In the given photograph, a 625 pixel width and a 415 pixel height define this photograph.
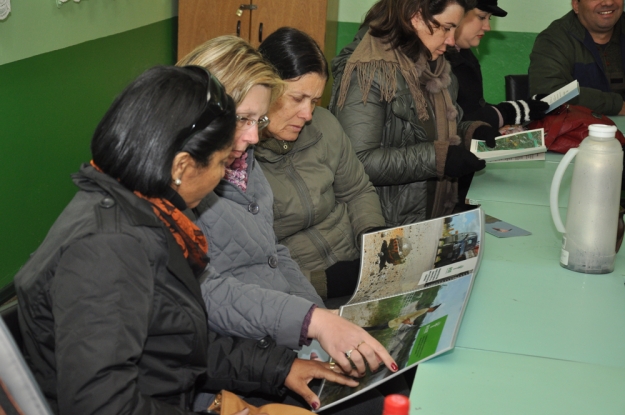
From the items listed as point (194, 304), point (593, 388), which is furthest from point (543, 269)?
point (194, 304)

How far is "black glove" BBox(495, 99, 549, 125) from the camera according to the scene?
2.84 m

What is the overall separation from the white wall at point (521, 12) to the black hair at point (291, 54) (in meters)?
2.95

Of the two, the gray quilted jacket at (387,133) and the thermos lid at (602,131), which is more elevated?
the thermos lid at (602,131)

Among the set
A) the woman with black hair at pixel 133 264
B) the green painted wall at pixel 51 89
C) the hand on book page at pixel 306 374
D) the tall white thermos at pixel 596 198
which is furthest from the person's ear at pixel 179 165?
the green painted wall at pixel 51 89

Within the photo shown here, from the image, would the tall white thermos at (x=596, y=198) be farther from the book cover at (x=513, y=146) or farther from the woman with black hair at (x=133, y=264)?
the woman with black hair at (x=133, y=264)

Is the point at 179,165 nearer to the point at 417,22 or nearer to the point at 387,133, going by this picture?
the point at 387,133

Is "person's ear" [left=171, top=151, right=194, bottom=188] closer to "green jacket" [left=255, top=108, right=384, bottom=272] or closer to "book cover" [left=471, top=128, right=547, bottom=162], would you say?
"green jacket" [left=255, top=108, right=384, bottom=272]

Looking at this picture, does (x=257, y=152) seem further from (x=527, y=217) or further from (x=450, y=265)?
(x=527, y=217)

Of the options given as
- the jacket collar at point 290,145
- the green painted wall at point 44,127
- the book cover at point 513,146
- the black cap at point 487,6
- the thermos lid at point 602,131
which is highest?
the black cap at point 487,6

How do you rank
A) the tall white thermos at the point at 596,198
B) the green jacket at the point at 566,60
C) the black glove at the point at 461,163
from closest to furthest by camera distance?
the tall white thermos at the point at 596,198 → the black glove at the point at 461,163 → the green jacket at the point at 566,60

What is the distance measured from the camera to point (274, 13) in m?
4.31

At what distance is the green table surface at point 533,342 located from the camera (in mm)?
1179

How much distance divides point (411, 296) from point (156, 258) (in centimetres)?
48

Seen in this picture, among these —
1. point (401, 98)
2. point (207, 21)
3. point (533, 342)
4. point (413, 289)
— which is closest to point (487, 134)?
point (401, 98)
